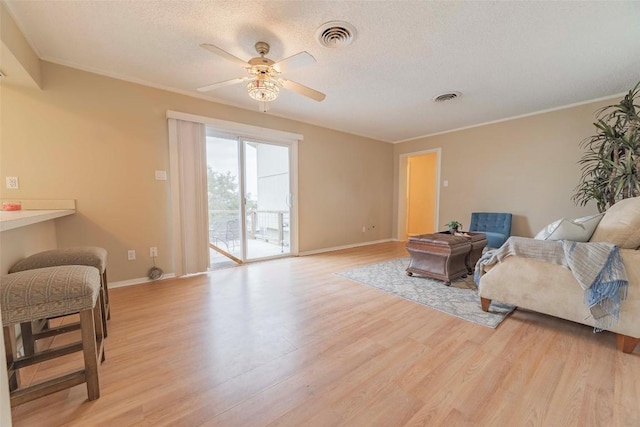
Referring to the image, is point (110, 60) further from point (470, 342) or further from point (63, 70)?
point (470, 342)

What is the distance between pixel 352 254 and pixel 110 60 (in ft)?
13.6

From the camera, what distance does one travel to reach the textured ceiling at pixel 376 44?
1862 mm

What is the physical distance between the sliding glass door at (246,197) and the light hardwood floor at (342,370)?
5.25ft

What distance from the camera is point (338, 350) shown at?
1.71m

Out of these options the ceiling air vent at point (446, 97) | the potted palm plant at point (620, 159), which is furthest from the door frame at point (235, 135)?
the potted palm plant at point (620, 159)

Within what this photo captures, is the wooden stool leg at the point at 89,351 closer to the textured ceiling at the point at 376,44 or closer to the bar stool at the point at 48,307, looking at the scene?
the bar stool at the point at 48,307

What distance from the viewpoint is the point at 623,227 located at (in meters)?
1.71

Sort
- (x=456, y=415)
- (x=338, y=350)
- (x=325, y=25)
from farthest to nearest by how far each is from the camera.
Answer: (x=325, y=25)
(x=338, y=350)
(x=456, y=415)

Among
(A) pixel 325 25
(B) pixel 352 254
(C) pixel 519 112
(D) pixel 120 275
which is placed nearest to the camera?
(A) pixel 325 25

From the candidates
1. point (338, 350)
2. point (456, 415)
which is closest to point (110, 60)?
point (338, 350)

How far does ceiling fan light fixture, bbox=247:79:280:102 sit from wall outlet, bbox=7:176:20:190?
2450 mm

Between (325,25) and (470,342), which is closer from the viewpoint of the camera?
(470,342)

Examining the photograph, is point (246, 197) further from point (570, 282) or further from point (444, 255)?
point (570, 282)

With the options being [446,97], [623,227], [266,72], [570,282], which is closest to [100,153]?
[266,72]
